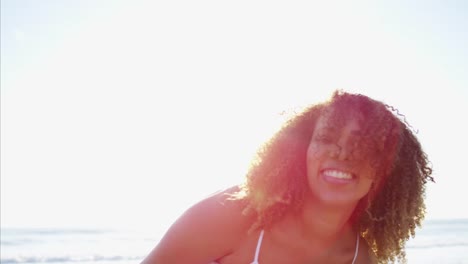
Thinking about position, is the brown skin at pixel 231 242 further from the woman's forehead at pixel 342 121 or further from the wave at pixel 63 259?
the wave at pixel 63 259

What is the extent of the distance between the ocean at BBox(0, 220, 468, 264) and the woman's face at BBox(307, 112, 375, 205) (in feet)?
33.5

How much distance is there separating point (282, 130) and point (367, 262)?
3.87 feet

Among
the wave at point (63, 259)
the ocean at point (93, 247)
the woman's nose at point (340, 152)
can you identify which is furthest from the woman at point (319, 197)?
the wave at point (63, 259)

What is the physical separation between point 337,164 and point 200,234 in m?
0.92

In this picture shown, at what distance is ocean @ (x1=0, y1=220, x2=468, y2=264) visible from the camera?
48.4 feet

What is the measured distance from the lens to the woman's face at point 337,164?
3.43 metres

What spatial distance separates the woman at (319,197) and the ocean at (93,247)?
9582mm

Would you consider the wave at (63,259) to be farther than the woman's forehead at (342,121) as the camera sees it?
Yes

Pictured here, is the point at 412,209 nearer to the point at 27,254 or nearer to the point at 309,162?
the point at 309,162

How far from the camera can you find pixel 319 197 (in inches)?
140

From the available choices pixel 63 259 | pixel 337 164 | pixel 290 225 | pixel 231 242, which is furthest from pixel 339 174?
pixel 63 259

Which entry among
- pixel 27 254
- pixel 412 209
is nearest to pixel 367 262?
pixel 412 209

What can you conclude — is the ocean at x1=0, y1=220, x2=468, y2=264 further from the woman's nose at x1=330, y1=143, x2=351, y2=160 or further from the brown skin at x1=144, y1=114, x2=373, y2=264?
the woman's nose at x1=330, y1=143, x2=351, y2=160

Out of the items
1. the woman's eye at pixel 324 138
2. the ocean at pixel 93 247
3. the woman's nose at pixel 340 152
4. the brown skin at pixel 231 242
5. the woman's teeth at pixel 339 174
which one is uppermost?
the woman's eye at pixel 324 138
